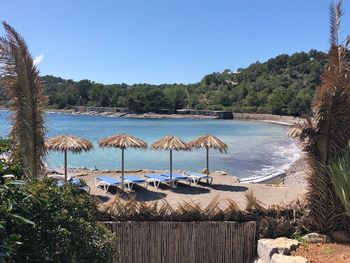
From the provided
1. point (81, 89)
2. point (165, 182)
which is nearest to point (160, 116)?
point (81, 89)

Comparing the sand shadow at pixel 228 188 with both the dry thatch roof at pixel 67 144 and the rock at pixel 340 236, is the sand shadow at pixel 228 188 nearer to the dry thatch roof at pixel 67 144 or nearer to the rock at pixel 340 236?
the dry thatch roof at pixel 67 144

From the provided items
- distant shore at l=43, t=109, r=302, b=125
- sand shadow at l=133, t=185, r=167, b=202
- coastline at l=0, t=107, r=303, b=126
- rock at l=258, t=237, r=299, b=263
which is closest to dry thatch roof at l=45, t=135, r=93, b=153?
sand shadow at l=133, t=185, r=167, b=202

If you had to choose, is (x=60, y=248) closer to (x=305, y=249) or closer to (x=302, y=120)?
(x=305, y=249)

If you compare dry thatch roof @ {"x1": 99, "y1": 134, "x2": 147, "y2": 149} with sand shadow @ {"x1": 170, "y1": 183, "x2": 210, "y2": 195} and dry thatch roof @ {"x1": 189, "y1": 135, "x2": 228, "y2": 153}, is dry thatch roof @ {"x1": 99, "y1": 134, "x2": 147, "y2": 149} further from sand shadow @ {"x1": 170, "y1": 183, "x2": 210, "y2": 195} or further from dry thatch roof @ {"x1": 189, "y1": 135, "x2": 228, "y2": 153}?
dry thatch roof @ {"x1": 189, "y1": 135, "x2": 228, "y2": 153}

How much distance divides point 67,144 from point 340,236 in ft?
25.6

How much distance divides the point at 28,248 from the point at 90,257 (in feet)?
2.20

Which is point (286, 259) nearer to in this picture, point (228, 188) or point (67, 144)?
point (228, 188)

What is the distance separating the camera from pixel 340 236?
25.5ft

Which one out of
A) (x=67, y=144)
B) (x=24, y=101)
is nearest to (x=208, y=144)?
(x=67, y=144)

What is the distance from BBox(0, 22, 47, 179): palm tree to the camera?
5320 millimetres

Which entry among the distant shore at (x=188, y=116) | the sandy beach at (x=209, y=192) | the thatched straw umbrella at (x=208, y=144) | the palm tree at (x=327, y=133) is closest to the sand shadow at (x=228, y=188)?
the sandy beach at (x=209, y=192)

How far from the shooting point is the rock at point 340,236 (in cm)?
770

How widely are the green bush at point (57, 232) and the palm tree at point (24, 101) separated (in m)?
1.44

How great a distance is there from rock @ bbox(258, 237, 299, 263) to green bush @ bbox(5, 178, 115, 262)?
12.9 ft
